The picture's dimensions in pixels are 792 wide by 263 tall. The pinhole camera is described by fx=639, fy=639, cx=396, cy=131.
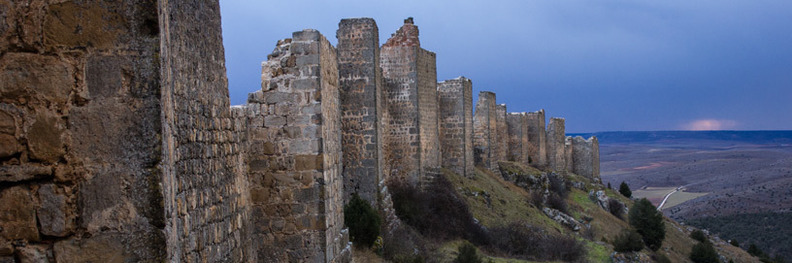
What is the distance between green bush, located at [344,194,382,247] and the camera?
13.2m

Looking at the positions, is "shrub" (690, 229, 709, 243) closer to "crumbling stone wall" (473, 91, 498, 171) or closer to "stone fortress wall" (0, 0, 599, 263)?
"crumbling stone wall" (473, 91, 498, 171)

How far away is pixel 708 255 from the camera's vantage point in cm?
2803

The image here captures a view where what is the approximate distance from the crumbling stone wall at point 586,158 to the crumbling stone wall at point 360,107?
30836mm

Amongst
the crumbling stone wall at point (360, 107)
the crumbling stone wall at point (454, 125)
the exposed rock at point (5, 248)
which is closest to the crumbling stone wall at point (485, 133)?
the crumbling stone wall at point (454, 125)

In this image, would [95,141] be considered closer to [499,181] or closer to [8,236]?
[8,236]

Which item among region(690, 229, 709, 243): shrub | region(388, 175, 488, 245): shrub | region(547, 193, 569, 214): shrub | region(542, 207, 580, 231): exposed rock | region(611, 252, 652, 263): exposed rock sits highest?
region(388, 175, 488, 245): shrub

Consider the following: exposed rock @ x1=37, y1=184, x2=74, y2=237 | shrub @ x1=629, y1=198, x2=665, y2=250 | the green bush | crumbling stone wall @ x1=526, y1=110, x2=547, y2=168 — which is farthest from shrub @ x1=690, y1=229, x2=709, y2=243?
exposed rock @ x1=37, y1=184, x2=74, y2=237

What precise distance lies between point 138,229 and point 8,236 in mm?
508

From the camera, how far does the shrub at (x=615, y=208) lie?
3519 centimetres

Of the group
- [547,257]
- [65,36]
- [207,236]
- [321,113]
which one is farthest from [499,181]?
[65,36]

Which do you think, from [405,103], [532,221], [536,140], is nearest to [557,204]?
[532,221]

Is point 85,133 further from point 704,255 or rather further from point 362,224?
point 704,255

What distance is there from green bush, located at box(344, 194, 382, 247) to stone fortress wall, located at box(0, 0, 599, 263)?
5469 mm

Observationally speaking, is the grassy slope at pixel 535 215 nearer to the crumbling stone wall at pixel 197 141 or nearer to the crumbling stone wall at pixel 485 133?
the crumbling stone wall at pixel 485 133
